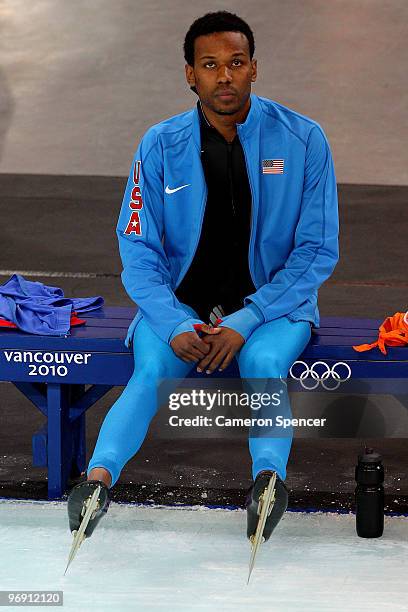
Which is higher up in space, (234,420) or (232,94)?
(232,94)

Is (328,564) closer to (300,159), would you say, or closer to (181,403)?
(181,403)

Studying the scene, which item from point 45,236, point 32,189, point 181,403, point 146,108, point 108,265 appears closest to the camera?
point 181,403

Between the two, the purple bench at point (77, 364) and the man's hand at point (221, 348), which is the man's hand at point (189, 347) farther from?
the purple bench at point (77, 364)

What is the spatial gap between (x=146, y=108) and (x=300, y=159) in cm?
693

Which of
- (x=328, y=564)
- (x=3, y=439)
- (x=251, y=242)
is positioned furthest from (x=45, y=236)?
(x=328, y=564)

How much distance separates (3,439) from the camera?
5.10 meters

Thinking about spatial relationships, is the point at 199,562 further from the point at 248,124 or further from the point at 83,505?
the point at 248,124

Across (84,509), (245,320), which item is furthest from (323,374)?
(84,509)

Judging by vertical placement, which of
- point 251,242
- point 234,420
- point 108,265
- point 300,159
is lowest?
point 108,265

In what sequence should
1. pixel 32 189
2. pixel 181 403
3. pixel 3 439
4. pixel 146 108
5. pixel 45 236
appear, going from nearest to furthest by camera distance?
pixel 181 403
pixel 3 439
pixel 45 236
pixel 32 189
pixel 146 108

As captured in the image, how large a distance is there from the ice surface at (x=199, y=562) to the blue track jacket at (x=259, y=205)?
0.65 meters

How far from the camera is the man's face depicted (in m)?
3.97

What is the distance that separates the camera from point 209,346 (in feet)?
12.8

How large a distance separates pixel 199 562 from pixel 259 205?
119 cm
